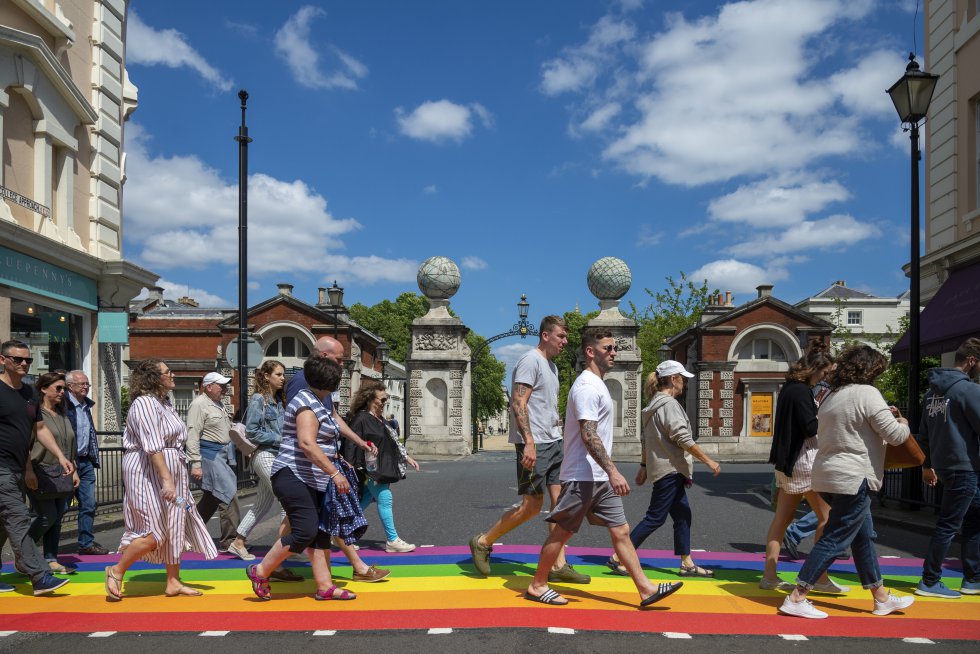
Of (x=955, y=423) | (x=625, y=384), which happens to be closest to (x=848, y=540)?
(x=955, y=423)

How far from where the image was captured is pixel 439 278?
1144 inches

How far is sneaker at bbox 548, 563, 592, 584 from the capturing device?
Result: 22.0 ft

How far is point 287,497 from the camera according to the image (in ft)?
19.4

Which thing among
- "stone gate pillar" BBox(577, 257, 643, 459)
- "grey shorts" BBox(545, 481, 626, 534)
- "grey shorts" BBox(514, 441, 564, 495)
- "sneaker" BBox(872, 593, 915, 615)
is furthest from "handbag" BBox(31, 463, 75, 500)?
"stone gate pillar" BBox(577, 257, 643, 459)

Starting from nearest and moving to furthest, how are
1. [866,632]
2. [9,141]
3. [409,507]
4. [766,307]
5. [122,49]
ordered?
[866,632], [409,507], [9,141], [122,49], [766,307]

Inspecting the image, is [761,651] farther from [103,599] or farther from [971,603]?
[103,599]

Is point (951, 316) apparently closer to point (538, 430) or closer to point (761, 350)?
point (538, 430)

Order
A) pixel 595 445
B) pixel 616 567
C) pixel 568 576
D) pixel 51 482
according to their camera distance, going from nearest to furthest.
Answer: pixel 595 445, pixel 568 576, pixel 51 482, pixel 616 567

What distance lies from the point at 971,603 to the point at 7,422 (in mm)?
7641

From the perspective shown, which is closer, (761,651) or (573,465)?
(761,651)

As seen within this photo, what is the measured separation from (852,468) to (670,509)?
5.74ft

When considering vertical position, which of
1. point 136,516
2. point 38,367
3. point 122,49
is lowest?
point 136,516

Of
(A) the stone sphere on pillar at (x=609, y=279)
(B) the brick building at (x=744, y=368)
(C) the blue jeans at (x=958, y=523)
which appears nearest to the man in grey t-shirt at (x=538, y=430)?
(C) the blue jeans at (x=958, y=523)

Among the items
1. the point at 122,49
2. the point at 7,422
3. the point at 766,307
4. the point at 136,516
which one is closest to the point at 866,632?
the point at 136,516
